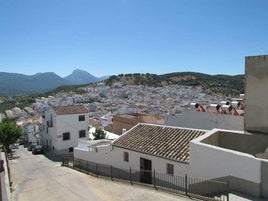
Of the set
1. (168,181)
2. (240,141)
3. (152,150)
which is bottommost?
(168,181)

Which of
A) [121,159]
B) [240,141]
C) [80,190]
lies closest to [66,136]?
[121,159]

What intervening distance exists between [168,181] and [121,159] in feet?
16.7

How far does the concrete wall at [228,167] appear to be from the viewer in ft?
34.7

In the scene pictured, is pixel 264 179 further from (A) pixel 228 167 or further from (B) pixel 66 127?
(B) pixel 66 127

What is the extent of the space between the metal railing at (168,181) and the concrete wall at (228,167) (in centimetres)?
37


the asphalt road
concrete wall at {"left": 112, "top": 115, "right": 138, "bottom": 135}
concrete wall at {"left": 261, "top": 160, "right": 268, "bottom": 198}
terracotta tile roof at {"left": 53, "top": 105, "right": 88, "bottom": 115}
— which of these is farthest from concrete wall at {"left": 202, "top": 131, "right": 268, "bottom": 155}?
terracotta tile roof at {"left": 53, "top": 105, "right": 88, "bottom": 115}

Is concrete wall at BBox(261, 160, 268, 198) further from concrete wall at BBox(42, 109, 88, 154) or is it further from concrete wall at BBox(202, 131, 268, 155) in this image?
concrete wall at BBox(42, 109, 88, 154)

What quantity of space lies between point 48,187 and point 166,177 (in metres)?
7.95

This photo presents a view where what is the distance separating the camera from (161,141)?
18.3 meters

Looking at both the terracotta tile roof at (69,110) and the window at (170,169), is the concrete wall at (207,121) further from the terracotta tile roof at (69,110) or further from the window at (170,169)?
the terracotta tile roof at (69,110)

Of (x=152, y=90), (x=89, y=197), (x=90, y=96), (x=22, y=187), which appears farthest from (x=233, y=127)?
(x=152, y=90)

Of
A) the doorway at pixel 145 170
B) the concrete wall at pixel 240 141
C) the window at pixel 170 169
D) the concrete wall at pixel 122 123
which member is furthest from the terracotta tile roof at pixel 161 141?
the concrete wall at pixel 122 123

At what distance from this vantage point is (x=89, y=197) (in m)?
15.0

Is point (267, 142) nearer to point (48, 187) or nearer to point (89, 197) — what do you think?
point (89, 197)
